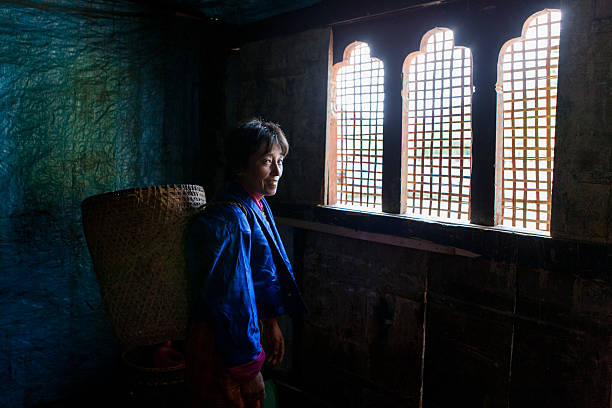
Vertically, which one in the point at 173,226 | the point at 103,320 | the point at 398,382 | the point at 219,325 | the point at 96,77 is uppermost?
the point at 96,77

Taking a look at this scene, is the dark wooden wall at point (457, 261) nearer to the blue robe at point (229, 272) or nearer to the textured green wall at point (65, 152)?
the textured green wall at point (65, 152)

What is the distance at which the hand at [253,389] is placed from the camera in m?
1.97

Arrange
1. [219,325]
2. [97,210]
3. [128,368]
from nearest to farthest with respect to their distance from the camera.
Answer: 1. [219,325]
2. [97,210]
3. [128,368]

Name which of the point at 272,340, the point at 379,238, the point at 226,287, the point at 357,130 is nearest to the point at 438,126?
the point at 357,130

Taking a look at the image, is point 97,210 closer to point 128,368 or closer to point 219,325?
point 219,325

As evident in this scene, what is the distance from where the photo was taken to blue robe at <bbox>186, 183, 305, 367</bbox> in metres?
1.89

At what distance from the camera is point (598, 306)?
2.41 m

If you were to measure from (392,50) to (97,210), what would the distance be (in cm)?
231

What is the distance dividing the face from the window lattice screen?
1300mm

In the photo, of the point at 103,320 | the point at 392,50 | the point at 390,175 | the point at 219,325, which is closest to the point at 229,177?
the point at 219,325

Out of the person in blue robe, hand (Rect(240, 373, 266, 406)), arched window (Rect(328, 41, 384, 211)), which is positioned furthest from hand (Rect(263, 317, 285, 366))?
arched window (Rect(328, 41, 384, 211))

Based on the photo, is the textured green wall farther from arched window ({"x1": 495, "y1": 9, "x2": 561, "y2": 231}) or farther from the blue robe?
arched window ({"x1": 495, "y1": 9, "x2": 561, "y2": 231})

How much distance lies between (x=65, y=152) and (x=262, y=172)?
7.16ft

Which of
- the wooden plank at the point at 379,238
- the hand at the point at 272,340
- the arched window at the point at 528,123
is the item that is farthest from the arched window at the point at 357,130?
the hand at the point at 272,340
